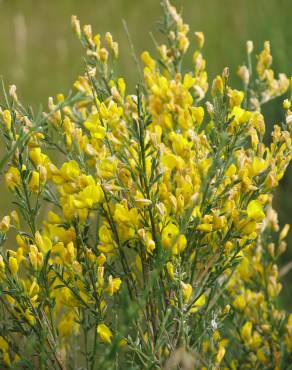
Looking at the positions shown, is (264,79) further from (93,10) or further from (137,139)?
(93,10)

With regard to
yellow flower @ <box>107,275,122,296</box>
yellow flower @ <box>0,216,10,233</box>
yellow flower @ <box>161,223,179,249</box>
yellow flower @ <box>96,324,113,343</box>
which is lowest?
yellow flower @ <box>96,324,113,343</box>

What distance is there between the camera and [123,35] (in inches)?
146

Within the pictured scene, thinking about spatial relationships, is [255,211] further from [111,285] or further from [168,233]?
[111,285]

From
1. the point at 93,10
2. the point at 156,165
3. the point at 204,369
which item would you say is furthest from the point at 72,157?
the point at 93,10

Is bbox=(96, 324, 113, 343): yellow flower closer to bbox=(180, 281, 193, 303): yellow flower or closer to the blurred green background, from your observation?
bbox=(180, 281, 193, 303): yellow flower

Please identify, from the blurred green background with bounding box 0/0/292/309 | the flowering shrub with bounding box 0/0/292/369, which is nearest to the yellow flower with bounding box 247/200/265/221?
the flowering shrub with bounding box 0/0/292/369

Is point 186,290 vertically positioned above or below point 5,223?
below

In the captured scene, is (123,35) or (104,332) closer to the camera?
(104,332)

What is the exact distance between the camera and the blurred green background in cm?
260

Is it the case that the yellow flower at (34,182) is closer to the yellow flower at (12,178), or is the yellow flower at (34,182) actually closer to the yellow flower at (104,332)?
the yellow flower at (12,178)

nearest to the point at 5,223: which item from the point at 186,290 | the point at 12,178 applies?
the point at 12,178

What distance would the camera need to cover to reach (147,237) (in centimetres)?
109

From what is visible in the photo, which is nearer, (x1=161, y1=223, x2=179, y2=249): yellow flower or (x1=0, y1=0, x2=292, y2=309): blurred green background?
(x1=161, y1=223, x2=179, y2=249): yellow flower

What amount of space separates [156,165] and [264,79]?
0.48m
